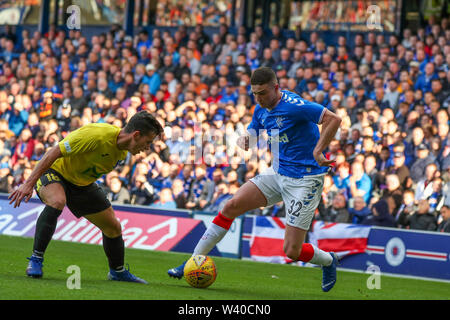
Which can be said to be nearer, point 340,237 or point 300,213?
point 300,213

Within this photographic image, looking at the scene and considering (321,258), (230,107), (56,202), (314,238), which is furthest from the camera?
(230,107)

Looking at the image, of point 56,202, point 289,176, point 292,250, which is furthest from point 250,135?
point 56,202

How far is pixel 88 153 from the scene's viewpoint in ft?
29.8

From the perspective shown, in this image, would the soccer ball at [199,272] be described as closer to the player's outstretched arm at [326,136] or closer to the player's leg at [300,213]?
the player's leg at [300,213]

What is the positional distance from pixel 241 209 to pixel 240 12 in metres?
16.8

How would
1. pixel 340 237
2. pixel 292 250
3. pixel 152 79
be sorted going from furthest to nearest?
pixel 152 79 → pixel 340 237 → pixel 292 250

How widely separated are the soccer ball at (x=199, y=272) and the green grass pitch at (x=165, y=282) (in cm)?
9

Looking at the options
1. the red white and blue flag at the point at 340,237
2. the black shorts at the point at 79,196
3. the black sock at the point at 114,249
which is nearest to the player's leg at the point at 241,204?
the black sock at the point at 114,249

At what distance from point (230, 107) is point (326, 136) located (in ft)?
33.9

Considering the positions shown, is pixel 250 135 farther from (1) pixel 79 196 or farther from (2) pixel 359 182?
(2) pixel 359 182

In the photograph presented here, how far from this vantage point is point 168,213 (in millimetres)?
17188

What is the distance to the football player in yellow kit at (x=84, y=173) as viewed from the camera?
8883 mm

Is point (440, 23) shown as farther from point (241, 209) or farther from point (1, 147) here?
point (241, 209)
